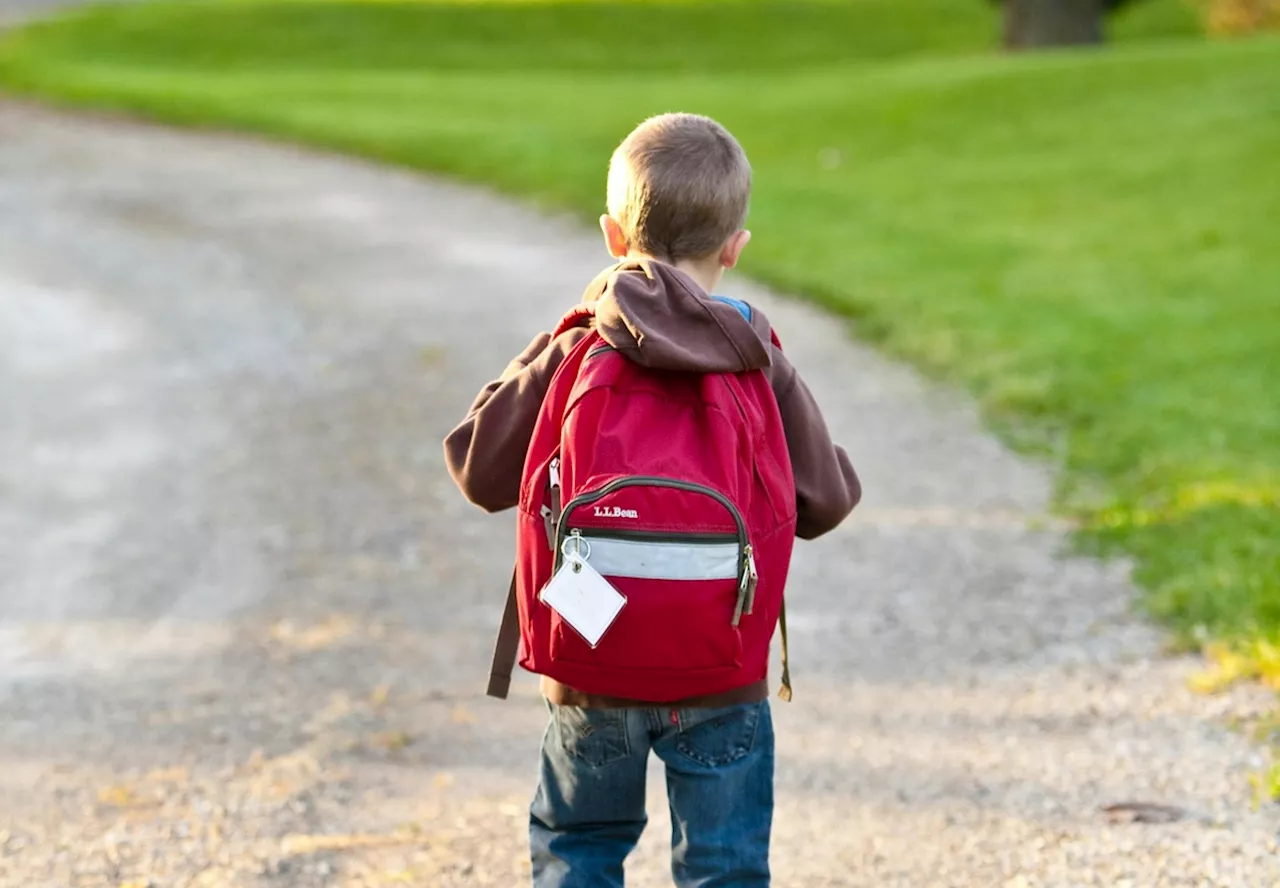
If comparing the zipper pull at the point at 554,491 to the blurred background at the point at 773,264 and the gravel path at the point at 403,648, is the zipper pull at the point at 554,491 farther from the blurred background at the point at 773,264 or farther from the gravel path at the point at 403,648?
the blurred background at the point at 773,264

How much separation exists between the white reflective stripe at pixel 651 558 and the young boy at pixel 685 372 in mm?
235

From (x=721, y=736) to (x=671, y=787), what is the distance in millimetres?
129

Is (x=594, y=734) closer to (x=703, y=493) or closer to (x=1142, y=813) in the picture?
(x=703, y=493)

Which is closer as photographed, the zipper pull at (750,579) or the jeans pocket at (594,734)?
the zipper pull at (750,579)

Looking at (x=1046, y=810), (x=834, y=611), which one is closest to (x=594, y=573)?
(x=1046, y=810)

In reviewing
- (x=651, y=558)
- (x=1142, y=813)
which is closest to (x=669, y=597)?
(x=651, y=558)

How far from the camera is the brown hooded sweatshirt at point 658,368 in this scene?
230 centimetres

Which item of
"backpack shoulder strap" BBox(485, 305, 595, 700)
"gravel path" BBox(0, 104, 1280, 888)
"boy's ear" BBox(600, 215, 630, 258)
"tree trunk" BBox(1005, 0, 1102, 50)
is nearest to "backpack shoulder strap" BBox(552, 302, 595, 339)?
"backpack shoulder strap" BBox(485, 305, 595, 700)

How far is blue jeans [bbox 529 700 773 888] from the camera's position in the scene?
245 centimetres

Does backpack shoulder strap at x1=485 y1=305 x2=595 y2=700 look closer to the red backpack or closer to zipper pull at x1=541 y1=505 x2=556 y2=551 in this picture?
the red backpack

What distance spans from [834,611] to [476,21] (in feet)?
85.9

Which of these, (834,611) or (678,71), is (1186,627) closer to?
(834,611)

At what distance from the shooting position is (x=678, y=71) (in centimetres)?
2641

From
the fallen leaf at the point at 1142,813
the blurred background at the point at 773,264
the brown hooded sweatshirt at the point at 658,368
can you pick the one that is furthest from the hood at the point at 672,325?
the fallen leaf at the point at 1142,813
